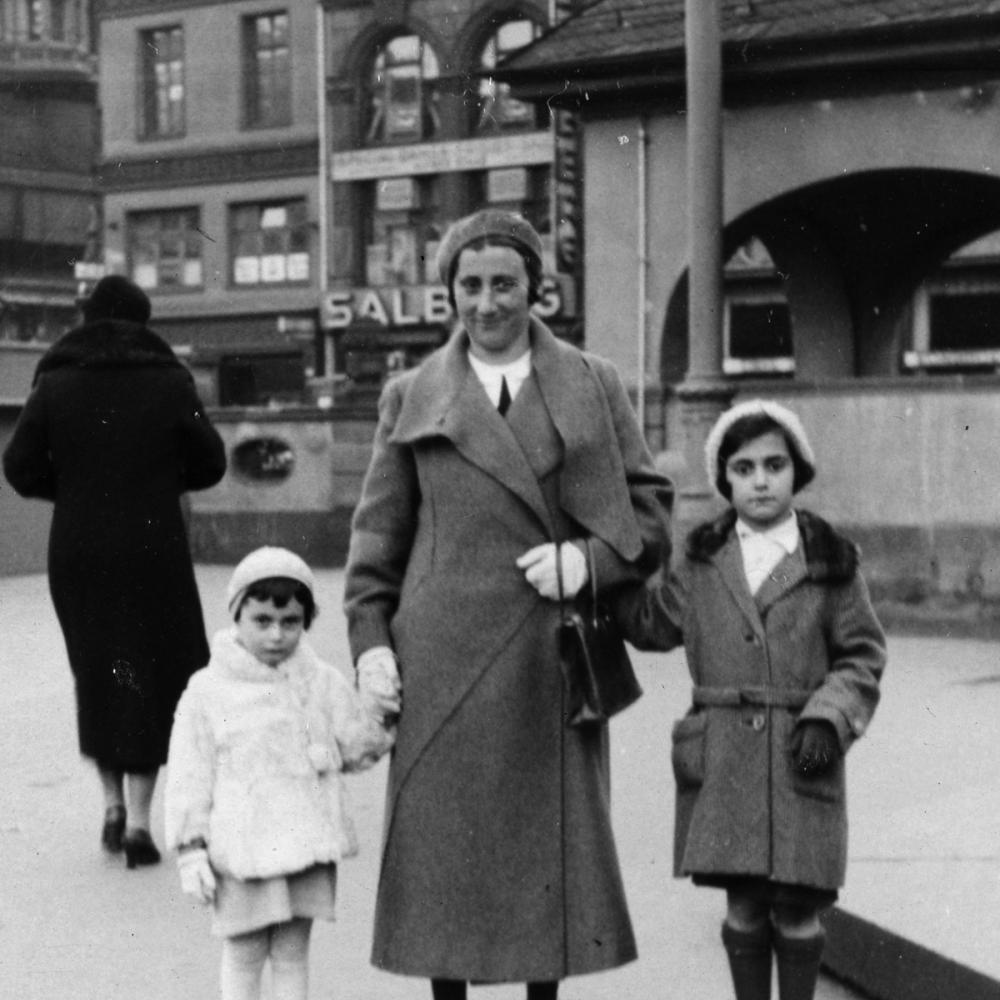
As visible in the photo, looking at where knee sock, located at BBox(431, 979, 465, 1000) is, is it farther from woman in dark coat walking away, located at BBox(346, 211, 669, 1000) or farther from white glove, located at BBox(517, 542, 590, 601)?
white glove, located at BBox(517, 542, 590, 601)

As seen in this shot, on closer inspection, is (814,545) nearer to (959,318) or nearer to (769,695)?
(769,695)

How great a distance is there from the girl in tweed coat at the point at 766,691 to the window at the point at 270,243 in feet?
121

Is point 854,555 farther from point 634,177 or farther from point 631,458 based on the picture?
point 634,177

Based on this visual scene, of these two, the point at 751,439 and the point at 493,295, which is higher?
the point at 493,295

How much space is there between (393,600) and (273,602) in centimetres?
27

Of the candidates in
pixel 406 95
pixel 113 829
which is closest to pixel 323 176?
pixel 406 95

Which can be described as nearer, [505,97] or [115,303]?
[115,303]

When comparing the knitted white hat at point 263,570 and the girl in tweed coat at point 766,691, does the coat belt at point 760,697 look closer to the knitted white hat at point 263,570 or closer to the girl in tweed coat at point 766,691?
the girl in tweed coat at point 766,691

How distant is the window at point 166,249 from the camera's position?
42219 mm

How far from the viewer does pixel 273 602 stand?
4500 millimetres

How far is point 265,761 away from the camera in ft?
14.4

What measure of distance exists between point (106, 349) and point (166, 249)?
120 ft

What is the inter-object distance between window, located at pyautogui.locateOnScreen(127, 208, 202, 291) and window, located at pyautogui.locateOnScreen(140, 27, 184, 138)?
1.82 m

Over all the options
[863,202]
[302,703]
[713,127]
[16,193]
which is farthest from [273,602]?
[16,193]
